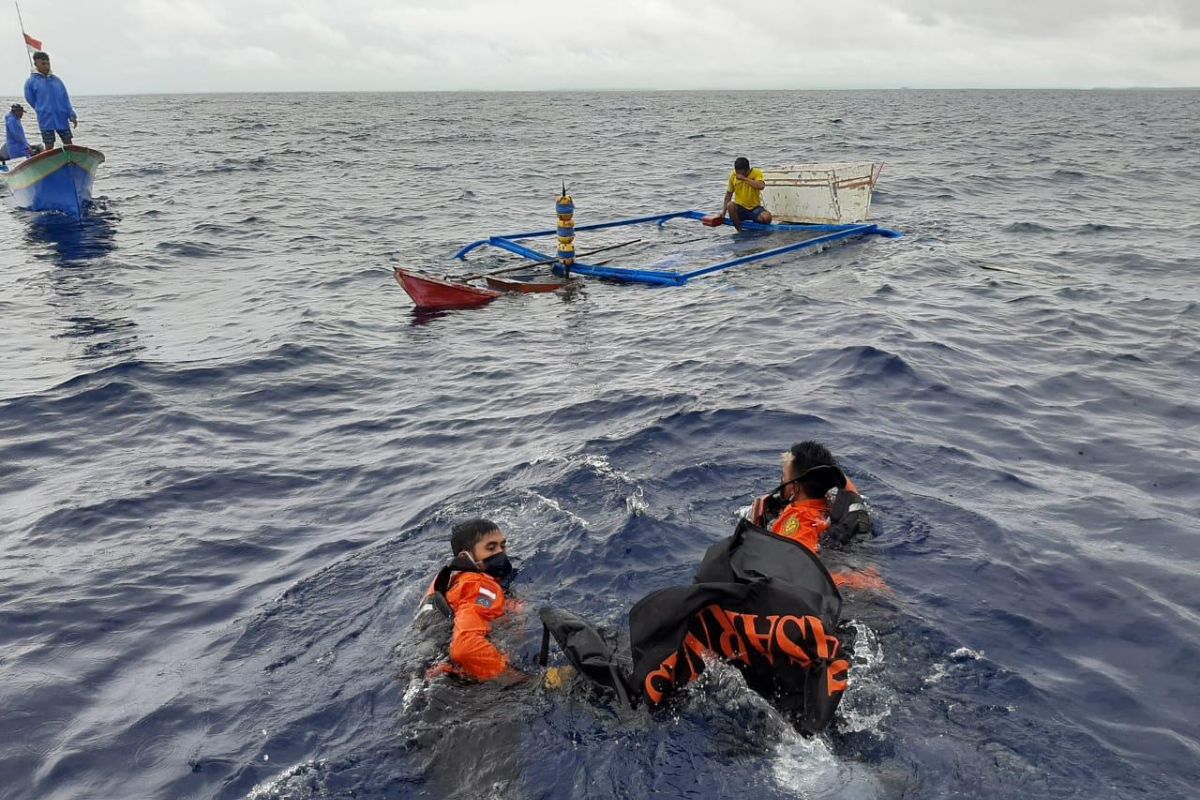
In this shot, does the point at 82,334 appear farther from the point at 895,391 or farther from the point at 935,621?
the point at 935,621

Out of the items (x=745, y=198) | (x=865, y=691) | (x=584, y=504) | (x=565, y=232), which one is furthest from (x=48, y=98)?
(x=865, y=691)

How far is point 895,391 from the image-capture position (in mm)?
10305

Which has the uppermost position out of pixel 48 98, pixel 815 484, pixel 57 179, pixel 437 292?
pixel 48 98

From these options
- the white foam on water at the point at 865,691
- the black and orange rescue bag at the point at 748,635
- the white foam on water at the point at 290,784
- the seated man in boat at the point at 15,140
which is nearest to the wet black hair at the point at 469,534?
the black and orange rescue bag at the point at 748,635

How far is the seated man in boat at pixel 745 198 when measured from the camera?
1922cm

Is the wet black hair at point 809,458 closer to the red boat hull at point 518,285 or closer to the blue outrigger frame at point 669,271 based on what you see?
the blue outrigger frame at point 669,271

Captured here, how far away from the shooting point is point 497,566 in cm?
584

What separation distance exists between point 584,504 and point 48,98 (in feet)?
70.4

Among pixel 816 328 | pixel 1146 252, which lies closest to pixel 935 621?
pixel 816 328

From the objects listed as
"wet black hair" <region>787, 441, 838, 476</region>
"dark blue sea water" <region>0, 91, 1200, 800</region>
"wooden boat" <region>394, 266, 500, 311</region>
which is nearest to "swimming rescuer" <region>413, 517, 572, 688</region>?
"dark blue sea water" <region>0, 91, 1200, 800</region>

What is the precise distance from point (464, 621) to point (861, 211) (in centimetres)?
1715

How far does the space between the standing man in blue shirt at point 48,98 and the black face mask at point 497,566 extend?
21447 mm

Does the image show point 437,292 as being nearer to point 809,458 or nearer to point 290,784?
point 809,458

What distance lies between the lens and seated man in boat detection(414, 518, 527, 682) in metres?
5.08
